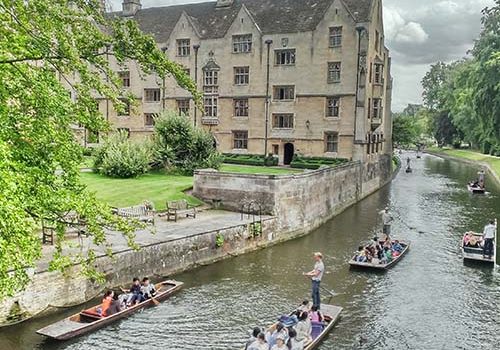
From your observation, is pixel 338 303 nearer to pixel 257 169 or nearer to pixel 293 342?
pixel 293 342

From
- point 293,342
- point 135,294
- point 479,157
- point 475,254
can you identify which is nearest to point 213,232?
point 135,294

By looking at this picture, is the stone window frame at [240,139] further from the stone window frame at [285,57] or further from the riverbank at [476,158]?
the riverbank at [476,158]

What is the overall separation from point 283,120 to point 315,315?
29.5 metres

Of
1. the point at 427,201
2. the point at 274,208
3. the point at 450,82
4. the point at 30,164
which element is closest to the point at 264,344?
the point at 30,164

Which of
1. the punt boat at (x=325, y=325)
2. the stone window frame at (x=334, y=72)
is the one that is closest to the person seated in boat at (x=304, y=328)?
the punt boat at (x=325, y=325)

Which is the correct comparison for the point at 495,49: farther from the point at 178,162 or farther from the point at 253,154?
the point at 178,162

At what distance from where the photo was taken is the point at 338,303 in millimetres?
17422

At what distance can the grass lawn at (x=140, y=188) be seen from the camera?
25.7 m

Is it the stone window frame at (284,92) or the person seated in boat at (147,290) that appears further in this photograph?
the stone window frame at (284,92)

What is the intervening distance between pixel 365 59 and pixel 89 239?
27.6 m

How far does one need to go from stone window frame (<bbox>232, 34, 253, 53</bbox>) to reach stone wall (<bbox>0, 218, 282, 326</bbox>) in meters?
22.6

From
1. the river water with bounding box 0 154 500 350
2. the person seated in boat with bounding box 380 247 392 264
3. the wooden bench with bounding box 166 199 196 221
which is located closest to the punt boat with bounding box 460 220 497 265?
the river water with bounding box 0 154 500 350

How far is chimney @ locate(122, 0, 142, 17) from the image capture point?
5356cm

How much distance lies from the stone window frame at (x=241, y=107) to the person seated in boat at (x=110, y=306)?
100 ft
